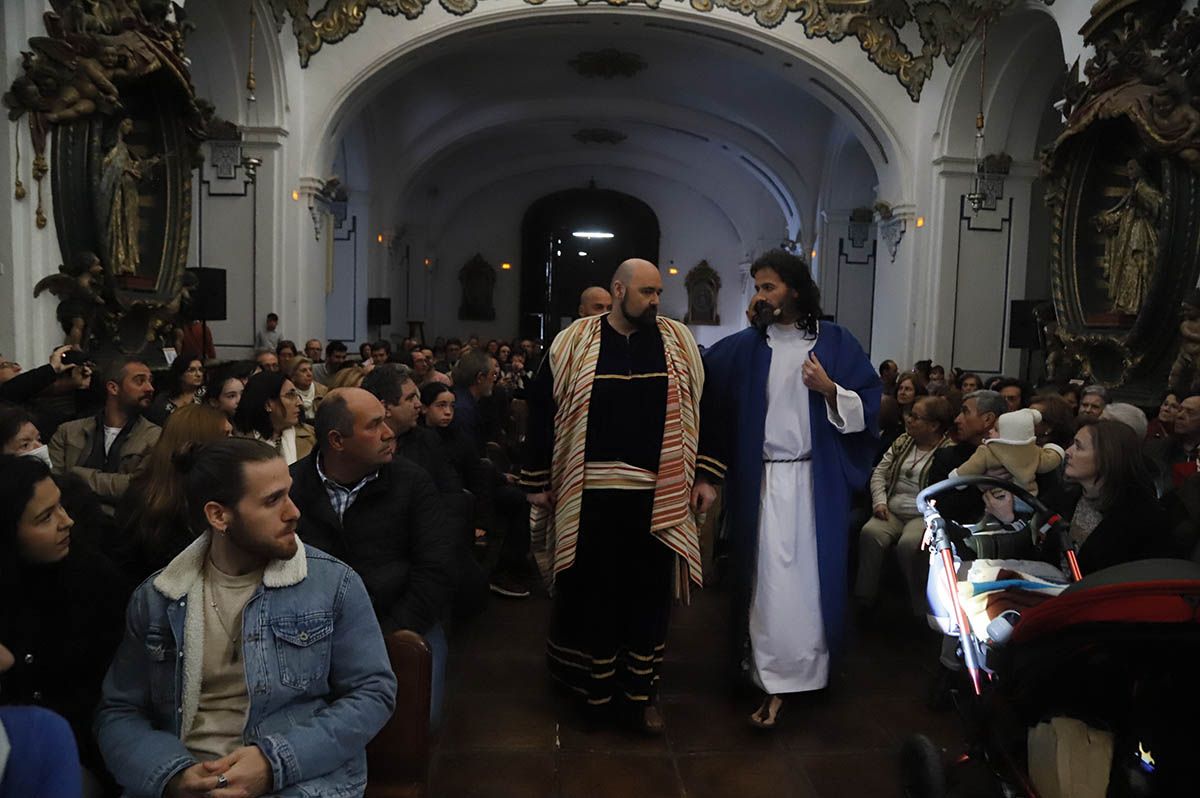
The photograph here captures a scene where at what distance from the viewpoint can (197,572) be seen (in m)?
1.88

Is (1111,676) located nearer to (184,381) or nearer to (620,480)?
(620,480)

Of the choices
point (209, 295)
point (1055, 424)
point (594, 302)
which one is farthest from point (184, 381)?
point (1055, 424)

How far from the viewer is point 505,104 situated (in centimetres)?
1501

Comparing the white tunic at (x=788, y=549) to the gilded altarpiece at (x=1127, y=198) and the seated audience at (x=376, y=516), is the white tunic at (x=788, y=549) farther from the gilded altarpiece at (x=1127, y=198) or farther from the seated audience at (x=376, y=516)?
the gilded altarpiece at (x=1127, y=198)

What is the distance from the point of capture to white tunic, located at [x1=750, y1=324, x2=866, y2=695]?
11.7 feet

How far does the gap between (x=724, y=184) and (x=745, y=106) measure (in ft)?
18.3

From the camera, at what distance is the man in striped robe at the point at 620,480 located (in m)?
3.37

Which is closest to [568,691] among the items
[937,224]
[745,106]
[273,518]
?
[273,518]

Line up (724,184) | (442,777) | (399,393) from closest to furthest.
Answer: (442,777) → (399,393) → (724,184)

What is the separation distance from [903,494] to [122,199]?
4763mm

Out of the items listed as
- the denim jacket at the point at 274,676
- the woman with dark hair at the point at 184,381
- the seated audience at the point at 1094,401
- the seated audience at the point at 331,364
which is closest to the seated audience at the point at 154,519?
the denim jacket at the point at 274,676

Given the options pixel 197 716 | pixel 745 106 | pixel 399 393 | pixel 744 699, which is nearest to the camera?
pixel 197 716

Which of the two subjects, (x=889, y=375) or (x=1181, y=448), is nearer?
(x=1181, y=448)

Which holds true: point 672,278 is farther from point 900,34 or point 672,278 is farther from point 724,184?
point 900,34
